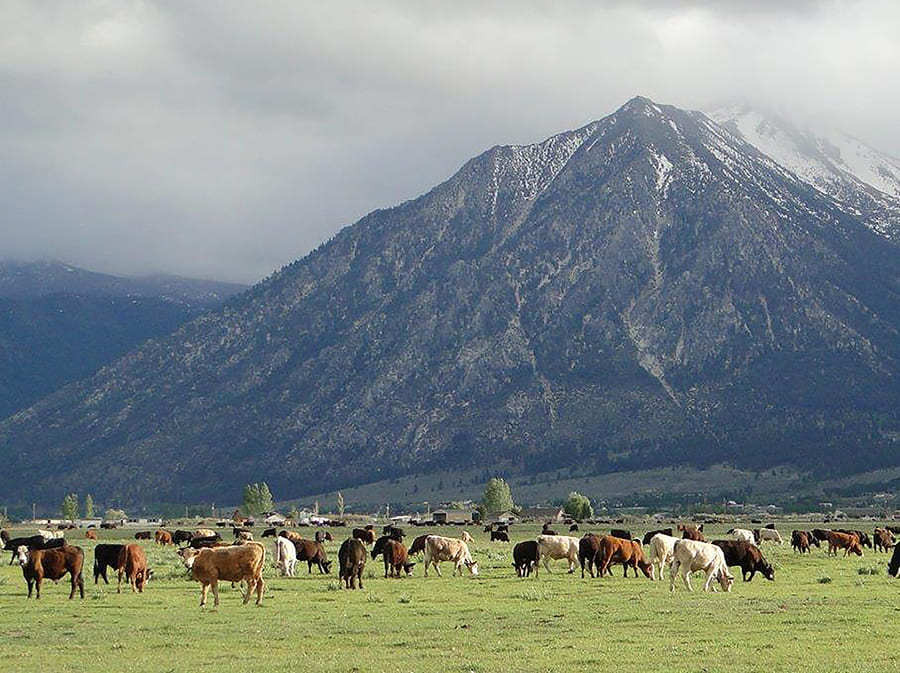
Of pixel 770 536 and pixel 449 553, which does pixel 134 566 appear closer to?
pixel 449 553

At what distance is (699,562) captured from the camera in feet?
154

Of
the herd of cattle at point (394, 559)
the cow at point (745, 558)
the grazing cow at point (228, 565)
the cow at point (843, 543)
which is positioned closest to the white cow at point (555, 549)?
the herd of cattle at point (394, 559)

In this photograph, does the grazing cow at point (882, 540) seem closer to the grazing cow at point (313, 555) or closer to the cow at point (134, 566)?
the grazing cow at point (313, 555)

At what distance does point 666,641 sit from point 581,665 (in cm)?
412

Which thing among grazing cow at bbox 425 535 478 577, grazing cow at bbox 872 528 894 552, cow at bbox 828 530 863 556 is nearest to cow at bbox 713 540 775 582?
grazing cow at bbox 425 535 478 577

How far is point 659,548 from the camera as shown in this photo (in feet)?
174

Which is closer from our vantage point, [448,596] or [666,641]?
[666,641]

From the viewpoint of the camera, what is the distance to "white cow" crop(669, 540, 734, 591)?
46.7 meters

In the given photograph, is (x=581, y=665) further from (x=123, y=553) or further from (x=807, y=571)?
(x=807, y=571)

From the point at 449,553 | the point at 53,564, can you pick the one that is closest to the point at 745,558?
the point at 449,553

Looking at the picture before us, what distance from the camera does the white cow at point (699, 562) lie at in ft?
153

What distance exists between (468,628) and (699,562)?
13.9 metres

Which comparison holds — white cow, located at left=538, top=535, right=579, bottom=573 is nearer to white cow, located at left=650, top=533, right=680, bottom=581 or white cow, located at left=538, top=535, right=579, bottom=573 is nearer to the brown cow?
white cow, located at left=650, top=533, right=680, bottom=581

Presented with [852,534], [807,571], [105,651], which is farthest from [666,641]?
[852,534]
